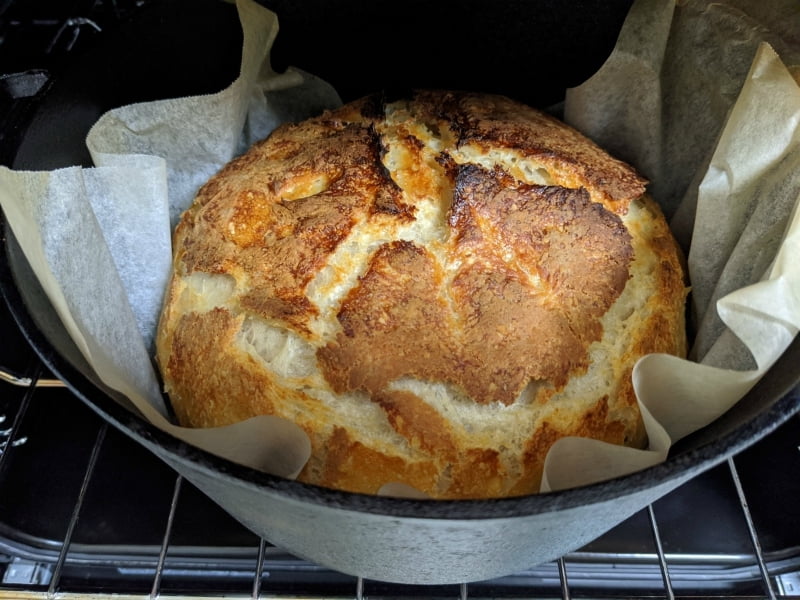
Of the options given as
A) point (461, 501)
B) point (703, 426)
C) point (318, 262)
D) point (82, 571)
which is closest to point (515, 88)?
point (318, 262)

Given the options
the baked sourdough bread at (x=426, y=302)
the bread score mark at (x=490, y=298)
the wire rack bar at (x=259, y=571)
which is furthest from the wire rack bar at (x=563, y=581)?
the wire rack bar at (x=259, y=571)

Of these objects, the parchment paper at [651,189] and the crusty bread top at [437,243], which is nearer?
the parchment paper at [651,189]

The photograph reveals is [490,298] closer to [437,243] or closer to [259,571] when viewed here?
[437,243]

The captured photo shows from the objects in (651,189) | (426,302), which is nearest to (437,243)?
(426,302)

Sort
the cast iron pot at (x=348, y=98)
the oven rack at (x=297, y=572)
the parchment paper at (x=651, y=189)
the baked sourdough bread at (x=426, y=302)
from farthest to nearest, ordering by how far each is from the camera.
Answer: the oven rack at (x=297, y=572) → the baked sourdough bread at (x=426, y=302) → the parchment paper at (x=651, y=189) → the cast iron pot at (x=348, y=98)

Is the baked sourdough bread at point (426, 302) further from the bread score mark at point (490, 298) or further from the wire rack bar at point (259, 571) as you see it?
the wire rack bar at point (259, 571)

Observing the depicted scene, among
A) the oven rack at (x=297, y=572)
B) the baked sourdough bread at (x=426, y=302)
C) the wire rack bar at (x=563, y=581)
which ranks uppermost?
the baked sourdough bread at (x=426, y=302)
